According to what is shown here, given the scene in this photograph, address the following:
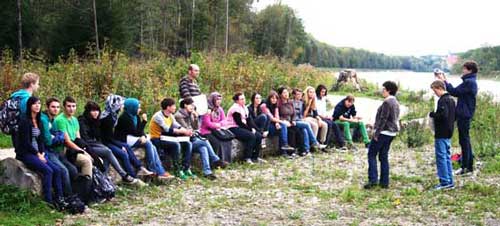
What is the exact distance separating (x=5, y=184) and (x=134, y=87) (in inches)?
230

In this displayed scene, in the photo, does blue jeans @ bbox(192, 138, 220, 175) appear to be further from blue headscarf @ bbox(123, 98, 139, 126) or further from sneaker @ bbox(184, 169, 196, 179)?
blue headscarf @ bbox(123, 98, 139, 126)

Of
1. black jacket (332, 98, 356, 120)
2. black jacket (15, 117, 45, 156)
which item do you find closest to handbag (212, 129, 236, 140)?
black jacket (332, 98, 356, 120)

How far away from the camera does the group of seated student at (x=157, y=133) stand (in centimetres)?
593

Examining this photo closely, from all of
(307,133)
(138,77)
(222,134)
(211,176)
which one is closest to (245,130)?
(222,134)

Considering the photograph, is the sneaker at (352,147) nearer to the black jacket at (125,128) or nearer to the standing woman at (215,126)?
the standing woman at (215,126)

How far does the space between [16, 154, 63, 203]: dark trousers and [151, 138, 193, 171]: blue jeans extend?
2.16 m

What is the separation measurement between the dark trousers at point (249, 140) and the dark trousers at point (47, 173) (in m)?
3.92

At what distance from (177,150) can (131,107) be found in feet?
3.35

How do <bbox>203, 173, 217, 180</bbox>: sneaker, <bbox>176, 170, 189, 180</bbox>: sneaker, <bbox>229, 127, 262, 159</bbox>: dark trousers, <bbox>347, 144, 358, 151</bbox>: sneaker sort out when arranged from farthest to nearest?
<bbox>347, 144, 358, 151</bbox>: sneaker → <bbox>229, 127, 262, 159</bbox>: dark trousers → <bbox>203, 173, 217, 180</bbox>: sneaker → <bbox>176, 170, 189, 180</bbox>: sneaker

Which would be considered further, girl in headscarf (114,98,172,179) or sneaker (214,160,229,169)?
sneaker (214,160,229,169)

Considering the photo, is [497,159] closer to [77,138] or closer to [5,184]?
[77,138]

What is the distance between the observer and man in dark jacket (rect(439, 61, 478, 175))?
7785mm

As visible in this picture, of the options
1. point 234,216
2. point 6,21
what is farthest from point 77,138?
point 6,21

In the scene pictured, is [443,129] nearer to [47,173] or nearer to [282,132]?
[282,132]
